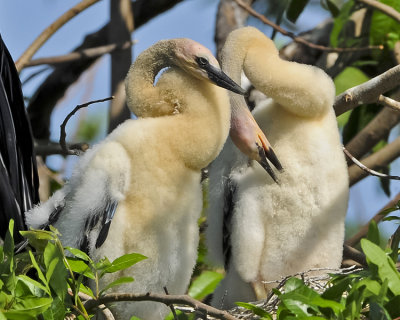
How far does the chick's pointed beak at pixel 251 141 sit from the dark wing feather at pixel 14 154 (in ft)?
2.68

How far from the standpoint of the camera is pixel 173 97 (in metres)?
3.03

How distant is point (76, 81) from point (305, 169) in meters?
2.34

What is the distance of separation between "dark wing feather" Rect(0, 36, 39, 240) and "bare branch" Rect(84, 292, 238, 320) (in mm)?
976

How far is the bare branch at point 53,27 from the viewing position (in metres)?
4.12

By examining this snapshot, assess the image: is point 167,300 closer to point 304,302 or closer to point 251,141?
point 304,302

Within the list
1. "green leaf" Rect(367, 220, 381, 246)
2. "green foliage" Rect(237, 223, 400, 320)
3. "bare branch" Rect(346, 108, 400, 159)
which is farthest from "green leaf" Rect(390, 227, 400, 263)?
"bare branch" Rect(346, 108, 400, 159)

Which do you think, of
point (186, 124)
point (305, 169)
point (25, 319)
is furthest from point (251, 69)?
point (25, 319)

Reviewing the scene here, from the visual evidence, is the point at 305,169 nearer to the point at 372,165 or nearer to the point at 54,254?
the point at 372,165

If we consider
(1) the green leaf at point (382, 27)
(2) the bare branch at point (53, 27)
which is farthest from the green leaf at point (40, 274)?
(1) the green leaf at point (382, 27)

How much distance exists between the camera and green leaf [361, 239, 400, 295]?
7.50ft

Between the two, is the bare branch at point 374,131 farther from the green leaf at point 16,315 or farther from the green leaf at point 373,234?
the green leaf at point 16,315

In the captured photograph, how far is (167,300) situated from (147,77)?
3.56 feet

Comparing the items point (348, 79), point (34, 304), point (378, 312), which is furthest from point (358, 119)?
point (34, 304)

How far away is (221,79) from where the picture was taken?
2.95 meters
